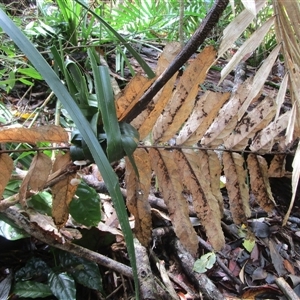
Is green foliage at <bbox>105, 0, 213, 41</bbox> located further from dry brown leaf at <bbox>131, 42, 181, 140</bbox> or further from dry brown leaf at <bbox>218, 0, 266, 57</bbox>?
dry brown leaf at <bbox>218, 0, 266, 57</bbox>

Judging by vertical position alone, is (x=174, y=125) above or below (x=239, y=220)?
above

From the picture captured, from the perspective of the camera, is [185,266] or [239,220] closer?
[239,220]

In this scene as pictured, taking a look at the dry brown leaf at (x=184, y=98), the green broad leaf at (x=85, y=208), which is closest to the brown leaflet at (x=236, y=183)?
the dry brown leaf at (x=184, y=98)

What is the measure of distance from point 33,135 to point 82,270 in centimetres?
43

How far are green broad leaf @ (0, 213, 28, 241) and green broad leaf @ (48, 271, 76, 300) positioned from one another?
13 centimetres

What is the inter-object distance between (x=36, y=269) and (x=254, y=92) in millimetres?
688

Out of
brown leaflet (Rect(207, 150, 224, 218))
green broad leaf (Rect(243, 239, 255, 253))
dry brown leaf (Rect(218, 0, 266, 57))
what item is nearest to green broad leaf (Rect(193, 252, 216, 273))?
green broad leaf (Rect(243, 239, 255, 253))

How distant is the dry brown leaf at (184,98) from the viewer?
640mm

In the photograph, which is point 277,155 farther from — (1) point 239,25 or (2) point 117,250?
(2) point 117,250

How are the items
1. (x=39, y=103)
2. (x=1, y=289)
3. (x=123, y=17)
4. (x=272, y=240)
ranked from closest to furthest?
(x=1, y=289), (x=272, y=240), (x=39, y=103), (x=123, y=17)

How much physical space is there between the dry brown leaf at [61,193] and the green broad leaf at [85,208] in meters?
0.21

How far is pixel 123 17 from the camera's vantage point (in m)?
2.27

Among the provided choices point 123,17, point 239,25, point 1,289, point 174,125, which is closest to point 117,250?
point 1,289

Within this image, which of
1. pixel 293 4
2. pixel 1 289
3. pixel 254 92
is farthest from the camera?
pixel 1 289
